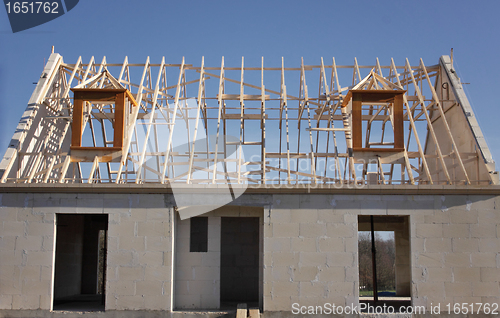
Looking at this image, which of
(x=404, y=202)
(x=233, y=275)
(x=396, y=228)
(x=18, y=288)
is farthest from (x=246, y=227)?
(x=18, y=288)

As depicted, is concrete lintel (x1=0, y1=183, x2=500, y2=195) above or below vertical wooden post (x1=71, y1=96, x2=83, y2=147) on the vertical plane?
below

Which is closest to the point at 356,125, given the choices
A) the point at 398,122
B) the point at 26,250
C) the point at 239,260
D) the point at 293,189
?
the point at 398,122

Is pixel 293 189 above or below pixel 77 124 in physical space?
below

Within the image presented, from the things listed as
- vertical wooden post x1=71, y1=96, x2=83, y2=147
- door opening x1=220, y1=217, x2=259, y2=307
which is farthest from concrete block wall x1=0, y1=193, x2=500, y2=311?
door opening x1=220, y1=217, x2=259, y2=307

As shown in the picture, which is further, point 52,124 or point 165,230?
point 52,124

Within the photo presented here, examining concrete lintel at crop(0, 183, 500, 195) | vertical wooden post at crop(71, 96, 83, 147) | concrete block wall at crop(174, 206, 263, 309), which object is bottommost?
concrete block wall at crop(174, 206, 263, 309)

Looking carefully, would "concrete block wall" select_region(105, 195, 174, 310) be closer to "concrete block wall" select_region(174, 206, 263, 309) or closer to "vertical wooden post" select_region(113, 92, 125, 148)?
"concrete block wall" select_region(174, 206, 263, 309)

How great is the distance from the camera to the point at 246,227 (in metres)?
20.9

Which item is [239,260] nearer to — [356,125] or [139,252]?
[139,252]

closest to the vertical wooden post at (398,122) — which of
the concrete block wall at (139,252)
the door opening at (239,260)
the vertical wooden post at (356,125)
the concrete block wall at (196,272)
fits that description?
the vertical wooden post at (356,125)

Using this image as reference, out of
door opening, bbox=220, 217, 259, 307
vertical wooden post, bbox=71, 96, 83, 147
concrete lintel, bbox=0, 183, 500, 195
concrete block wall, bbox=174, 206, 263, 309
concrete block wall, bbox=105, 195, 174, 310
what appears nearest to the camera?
concrete block wall, bbox=105, 195, 174, 310

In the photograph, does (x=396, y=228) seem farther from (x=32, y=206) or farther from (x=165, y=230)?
(x=32, y=206)

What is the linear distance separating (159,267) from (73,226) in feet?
25.5

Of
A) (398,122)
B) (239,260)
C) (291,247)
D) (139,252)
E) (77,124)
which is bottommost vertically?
(239,260)
